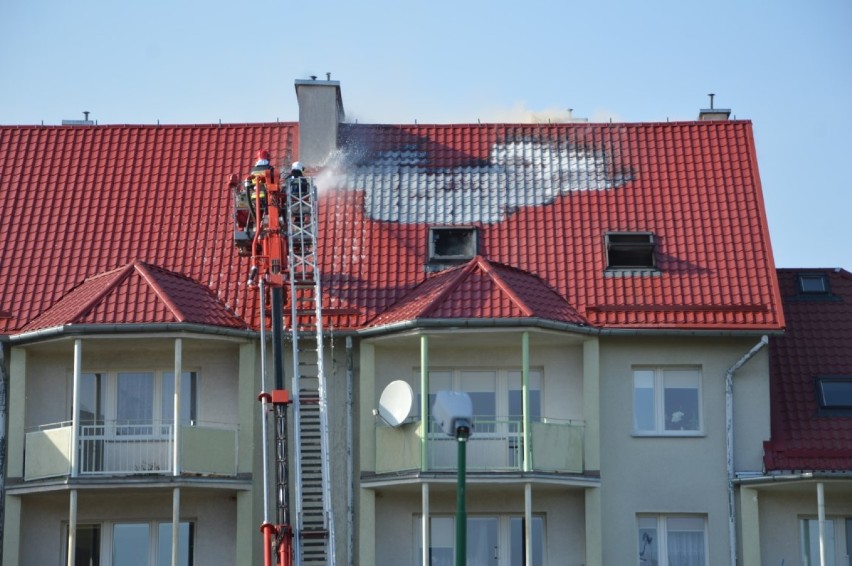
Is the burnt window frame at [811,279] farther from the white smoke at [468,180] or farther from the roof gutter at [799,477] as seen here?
the roof gutter at [799,477]

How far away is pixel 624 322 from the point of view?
116 feet

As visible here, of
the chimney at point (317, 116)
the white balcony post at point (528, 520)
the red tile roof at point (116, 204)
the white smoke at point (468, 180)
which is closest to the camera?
the white balcony post at point (528, 520)

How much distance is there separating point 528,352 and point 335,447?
4016 millimetres

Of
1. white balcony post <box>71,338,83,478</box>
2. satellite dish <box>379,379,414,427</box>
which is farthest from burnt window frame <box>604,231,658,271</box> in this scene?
white balcony post <box>71,338,83,478</box>

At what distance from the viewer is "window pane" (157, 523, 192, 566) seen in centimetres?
3491

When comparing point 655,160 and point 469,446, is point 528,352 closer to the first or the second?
point 469,446

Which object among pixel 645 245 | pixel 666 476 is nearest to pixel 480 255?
pixel 645 245

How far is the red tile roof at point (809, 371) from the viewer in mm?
34719

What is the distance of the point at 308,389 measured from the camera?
35469 mm

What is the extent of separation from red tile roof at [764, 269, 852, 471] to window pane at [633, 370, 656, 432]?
222 centimetres

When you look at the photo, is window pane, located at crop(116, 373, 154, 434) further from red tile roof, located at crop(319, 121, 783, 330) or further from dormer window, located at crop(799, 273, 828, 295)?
dormer window, located at crop(799, 273, 828, 295)

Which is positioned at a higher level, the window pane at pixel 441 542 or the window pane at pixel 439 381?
the window pane at pixel 439 381

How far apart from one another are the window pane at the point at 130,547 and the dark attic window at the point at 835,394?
1294 centimetres

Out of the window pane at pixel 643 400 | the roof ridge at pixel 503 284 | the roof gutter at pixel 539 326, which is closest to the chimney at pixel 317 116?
the roof ridge at pixel 503 284
